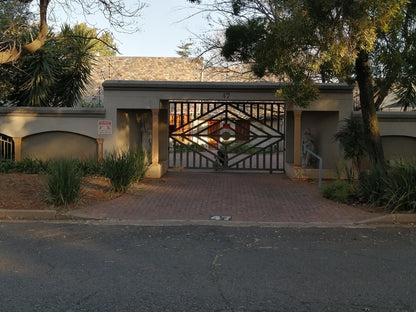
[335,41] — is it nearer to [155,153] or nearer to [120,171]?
[120,171]

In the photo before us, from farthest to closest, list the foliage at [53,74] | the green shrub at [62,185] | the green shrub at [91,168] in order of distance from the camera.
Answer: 1. the foliage at [53,74]
2. the green shrub at [91,168]
3. the green shrub at [62,185]

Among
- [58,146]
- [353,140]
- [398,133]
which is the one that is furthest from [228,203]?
[58,146]

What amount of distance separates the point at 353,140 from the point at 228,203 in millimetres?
4748

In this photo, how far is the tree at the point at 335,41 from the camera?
8672 mm

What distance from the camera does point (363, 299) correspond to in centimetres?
488

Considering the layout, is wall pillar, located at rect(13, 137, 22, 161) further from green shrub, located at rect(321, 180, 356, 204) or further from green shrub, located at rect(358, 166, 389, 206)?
green shrub, located at rect(358, 166, 389, 206)

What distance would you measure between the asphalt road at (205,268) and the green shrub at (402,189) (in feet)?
3.48

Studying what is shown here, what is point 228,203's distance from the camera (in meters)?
10.9

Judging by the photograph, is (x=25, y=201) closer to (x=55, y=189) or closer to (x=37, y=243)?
(x=55, y=189)

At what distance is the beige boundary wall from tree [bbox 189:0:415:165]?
2807 mm

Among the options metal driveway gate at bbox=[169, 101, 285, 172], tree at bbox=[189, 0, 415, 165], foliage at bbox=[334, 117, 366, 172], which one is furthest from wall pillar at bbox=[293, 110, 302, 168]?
tree at bbox=[189, 0, 415, 165]

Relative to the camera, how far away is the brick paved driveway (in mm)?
9492

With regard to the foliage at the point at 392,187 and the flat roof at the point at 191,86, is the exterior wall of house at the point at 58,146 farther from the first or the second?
the foliage at the point at 392,187

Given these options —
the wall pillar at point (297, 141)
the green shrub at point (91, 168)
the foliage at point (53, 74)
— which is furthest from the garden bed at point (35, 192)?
the wall pillar at point (297, 141)
